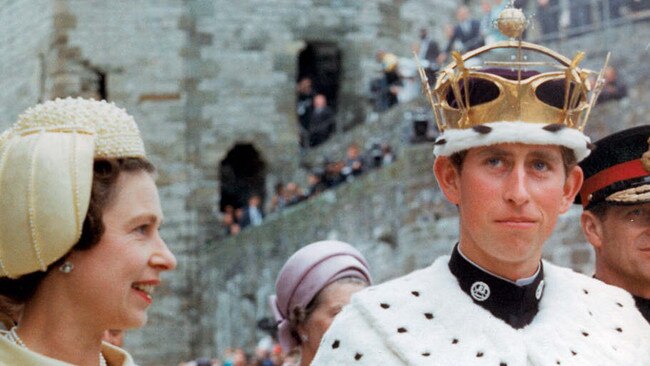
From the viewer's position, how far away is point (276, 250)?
77.4 ft

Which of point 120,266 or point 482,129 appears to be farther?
point 482,129

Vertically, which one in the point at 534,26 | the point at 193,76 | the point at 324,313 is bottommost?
the point at 193,76

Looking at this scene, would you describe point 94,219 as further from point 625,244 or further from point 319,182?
point 319,182

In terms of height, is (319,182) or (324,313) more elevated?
(324,313)

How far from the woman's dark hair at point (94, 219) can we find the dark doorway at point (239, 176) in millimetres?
26090

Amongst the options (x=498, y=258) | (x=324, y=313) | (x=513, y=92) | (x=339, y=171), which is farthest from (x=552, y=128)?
(x=339, y=171)

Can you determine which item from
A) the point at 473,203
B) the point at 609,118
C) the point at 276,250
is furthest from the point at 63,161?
the point at 276,250

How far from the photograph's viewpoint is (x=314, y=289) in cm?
692

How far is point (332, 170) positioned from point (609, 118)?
8064 mm

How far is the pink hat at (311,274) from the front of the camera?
6941 mm

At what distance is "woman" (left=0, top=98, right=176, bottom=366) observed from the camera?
438 centimetres

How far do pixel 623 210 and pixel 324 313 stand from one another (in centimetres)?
146

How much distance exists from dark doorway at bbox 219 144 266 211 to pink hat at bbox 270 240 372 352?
23546 mm

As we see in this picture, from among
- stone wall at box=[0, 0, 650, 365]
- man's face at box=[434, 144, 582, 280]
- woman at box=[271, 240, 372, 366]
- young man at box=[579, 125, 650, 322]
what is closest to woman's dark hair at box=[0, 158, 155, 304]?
man's face at box=[434, 144, 582, 280]
